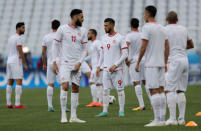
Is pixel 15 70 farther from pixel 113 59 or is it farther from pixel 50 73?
pixel 113 59

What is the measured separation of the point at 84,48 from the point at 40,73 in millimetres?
15798

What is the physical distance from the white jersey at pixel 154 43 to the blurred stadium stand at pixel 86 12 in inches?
867

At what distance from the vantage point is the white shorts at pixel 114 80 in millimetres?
9773

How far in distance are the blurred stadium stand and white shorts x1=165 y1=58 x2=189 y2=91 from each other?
22.1 meters

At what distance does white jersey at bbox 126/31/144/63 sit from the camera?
11773 millimetres

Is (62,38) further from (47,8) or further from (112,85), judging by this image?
(47,8)

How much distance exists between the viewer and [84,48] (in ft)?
29.1

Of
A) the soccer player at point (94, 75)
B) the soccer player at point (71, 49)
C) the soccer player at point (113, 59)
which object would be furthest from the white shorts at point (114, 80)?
the soccer player at point (94, 75)

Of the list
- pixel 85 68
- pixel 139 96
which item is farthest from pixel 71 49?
pixel 85 68

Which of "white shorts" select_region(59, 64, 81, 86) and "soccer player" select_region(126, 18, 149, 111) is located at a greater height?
"soccer player" select_region(126, 18, 149, 111)

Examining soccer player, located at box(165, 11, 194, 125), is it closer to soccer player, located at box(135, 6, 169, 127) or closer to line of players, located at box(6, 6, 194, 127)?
line of players, located at box(6, 6, 194, 127)

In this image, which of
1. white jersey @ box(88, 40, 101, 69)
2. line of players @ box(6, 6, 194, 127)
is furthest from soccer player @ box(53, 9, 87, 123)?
white jersey @ box(88, 40, 101, 69)

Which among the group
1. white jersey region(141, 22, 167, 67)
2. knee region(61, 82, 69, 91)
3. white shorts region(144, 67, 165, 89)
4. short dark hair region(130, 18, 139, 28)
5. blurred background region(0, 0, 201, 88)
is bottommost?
knee region(61, 82, 69, 91)

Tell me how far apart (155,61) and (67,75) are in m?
1.92
